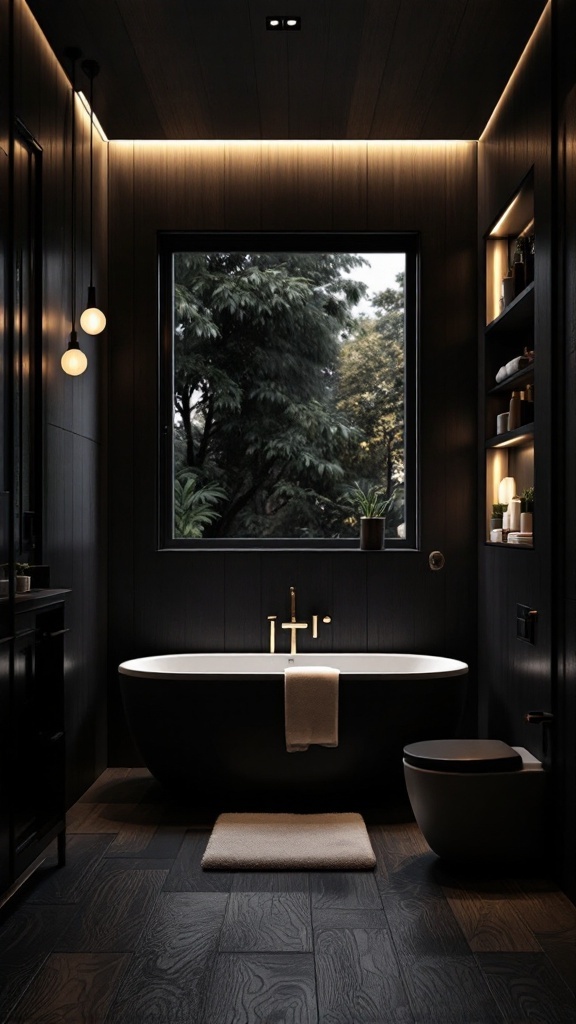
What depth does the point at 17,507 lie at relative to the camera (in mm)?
3285

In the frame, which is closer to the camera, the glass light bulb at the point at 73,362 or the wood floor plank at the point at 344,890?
the wood floor plank at the point at 344,890

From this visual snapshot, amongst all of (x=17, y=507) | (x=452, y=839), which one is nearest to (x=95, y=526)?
(x=17, y=507)

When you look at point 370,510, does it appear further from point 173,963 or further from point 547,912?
point 173,963

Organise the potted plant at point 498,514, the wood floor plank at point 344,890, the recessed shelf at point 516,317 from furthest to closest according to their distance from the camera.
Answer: the potted plant at point 498,514 < the recessed shelf at point 516,317 < the wood floor plank at point 344,890

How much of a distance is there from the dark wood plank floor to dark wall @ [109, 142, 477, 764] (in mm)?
1273

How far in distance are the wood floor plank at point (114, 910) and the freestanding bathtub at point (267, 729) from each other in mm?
629

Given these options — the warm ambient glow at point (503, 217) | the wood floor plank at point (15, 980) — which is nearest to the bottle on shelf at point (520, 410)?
the warm ambient glow at point (503, 217)

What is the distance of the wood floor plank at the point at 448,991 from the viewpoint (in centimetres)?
218

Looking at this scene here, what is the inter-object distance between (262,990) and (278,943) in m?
0.27

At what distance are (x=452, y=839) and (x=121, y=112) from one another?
11.1ft

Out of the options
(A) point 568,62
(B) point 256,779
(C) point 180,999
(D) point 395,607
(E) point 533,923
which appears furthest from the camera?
(D) point 395,607

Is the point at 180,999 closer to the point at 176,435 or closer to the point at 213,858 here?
the point at 213,858

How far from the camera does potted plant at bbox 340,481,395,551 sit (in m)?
4.49

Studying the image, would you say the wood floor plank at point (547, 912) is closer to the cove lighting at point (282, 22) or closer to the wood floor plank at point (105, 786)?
the wood floor plank at point (105, 786)
